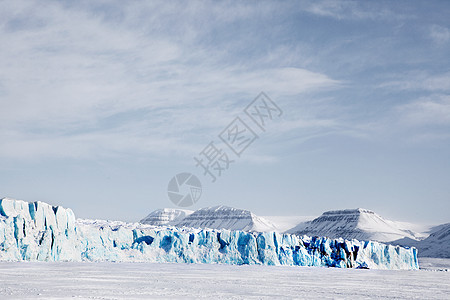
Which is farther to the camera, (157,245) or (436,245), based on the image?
(436,245)

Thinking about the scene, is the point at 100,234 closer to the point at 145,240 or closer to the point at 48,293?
the point at 145,240

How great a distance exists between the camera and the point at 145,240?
167 feet

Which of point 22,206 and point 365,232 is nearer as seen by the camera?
point 22,206

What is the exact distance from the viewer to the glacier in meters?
42.0

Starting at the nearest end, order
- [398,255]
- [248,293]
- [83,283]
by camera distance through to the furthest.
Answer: [248,293], [83,283], [398,255]

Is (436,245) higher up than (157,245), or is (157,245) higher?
(157,245)

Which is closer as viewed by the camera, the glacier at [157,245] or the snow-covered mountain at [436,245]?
the glacier at [157,245]

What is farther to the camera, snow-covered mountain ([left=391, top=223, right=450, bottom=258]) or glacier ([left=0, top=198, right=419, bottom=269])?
snow-covered mountain ([left=391, top=223, right=450, bottom=258])

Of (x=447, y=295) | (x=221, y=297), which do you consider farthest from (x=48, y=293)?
(x=447, y=295)

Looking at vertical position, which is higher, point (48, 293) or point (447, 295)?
point (48, 293)

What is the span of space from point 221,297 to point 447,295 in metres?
11.3

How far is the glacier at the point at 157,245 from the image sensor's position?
42031mm

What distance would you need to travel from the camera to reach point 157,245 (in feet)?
166

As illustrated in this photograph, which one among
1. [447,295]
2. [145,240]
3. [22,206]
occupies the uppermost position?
[22,206]
